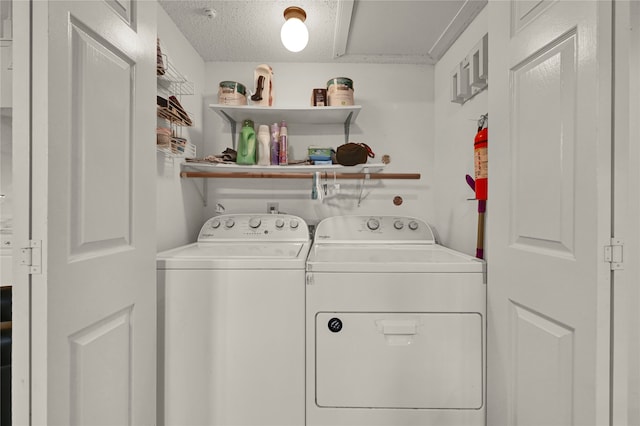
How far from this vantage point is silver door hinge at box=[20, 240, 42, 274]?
71cm

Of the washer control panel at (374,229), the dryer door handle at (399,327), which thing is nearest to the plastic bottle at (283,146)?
the washer control panel at (374,229)

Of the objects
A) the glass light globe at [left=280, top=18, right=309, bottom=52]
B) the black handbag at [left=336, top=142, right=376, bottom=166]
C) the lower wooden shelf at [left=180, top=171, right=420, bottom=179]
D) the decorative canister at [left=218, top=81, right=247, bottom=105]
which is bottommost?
the lower wooden shelf at [left=180, top=171, right=420, bottom=179]

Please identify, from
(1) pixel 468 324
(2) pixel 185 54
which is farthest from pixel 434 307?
(2) pixel 185 54

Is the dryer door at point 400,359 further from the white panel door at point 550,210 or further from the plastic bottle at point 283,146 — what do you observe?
the plastic bottle at point 283,146

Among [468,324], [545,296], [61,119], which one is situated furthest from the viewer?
[468,324]

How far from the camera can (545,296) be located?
0.97m

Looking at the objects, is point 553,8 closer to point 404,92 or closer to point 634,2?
point 634,2

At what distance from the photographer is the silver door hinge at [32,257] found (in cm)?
71

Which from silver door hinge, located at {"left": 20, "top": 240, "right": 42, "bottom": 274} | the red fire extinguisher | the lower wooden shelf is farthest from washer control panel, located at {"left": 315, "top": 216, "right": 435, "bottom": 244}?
silver door hinge, located at {"left": 20, "top": 240, "right": 42, "bottom": 274}

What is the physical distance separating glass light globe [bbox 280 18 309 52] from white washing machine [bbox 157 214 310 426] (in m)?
1.07

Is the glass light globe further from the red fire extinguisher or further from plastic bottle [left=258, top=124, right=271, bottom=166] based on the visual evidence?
the red fire extinguisher

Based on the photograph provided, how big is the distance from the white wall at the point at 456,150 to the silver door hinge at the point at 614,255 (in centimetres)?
93

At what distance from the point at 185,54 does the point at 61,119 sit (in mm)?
1459

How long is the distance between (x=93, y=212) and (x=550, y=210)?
1.34 meters
